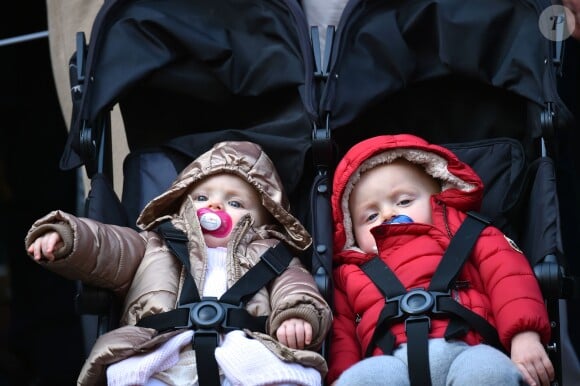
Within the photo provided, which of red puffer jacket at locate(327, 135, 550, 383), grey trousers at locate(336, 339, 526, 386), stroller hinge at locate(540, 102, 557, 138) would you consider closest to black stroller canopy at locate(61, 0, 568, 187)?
stroller hinge at locate(540, 102, 557, 138)

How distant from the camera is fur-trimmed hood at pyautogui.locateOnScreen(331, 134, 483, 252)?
371cm

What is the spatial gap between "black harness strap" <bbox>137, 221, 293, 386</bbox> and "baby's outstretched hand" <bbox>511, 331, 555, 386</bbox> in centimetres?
69

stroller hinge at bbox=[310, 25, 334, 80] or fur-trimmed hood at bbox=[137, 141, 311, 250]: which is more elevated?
stroller hinge at bbox=[310, 25, 334, 80]

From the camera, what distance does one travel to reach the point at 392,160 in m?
3.76

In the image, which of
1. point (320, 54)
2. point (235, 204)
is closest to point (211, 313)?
point (235, 204)

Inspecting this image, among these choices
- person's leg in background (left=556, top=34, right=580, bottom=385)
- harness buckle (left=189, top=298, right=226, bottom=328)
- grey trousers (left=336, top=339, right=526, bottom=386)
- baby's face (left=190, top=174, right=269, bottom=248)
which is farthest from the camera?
person's leg in background (left=556, top=34, right=580, bottom=385)

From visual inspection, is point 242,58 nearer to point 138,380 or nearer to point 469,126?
point 469,126

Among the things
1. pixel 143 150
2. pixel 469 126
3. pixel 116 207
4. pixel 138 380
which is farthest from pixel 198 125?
pixel 138 380

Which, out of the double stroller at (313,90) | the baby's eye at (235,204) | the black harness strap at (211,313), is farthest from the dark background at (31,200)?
the black harness strap at (211,313)

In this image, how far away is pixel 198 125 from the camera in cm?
421

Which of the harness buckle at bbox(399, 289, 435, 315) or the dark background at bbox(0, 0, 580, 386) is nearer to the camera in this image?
the harness buckle at bbox(399, 289, 435, 315)

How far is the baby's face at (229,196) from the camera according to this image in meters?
3.71

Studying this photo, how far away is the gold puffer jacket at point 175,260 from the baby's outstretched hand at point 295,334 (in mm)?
21

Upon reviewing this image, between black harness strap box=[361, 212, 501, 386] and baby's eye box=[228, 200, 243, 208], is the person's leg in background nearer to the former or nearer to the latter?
black harness strap box=[361, 212, 501, 386]
